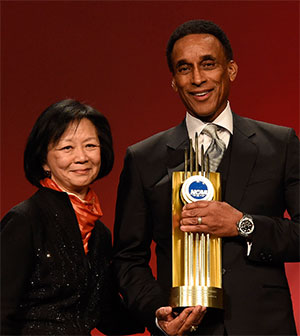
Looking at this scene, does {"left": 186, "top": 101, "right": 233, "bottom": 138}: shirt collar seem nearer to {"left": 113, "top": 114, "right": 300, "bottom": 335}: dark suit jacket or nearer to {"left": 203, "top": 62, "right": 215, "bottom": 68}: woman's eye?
{"left": 113, "top": 114, "right": 300, "bottom": 335}: dark suit jacket

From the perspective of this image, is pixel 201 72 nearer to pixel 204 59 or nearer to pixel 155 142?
pixel 204 59

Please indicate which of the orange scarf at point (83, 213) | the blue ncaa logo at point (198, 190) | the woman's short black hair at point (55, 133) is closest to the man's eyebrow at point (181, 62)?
the woman's short black hair at point (55, 133)

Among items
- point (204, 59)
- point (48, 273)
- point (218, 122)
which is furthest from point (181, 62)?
point (48, 273)

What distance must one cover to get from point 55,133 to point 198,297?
760mm

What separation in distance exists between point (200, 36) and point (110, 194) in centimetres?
153

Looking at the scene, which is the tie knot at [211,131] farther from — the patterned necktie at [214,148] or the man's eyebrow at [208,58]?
the man's eyebrow at [208,58]

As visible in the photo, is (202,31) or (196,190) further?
(202,31)

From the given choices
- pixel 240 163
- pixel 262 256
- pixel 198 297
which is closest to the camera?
pixel 198 297

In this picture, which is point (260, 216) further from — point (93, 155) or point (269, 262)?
point (93, 155)

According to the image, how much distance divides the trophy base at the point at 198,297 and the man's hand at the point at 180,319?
21 millimetres

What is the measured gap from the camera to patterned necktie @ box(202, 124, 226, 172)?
7.97 feet

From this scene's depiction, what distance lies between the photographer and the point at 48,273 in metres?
2.33

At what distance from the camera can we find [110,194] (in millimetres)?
3826

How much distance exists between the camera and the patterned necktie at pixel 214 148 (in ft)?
7.97
